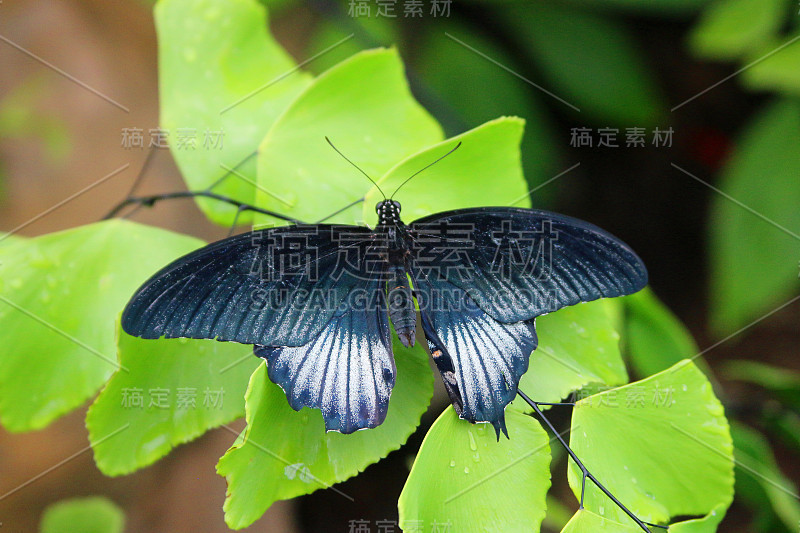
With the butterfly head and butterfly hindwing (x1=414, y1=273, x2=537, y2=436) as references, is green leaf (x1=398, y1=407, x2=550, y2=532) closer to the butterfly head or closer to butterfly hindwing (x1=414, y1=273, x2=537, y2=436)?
butterfly hindwing (x1=414, y1=273, x2=537, y2=436)

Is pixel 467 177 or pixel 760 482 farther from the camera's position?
pixel 760 482

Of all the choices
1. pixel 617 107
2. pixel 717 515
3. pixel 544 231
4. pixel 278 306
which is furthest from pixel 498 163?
pixel 617 107

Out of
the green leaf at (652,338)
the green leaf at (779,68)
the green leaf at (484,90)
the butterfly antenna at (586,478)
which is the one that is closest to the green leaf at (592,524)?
the butterfly antenna at (586,478)

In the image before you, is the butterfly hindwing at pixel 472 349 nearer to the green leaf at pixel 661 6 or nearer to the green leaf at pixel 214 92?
the green leaf at pixel 214 92

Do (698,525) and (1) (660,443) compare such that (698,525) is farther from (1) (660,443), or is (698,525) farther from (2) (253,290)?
(2) (253,290)

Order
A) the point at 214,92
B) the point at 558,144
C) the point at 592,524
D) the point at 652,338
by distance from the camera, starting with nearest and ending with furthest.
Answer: the point at 592,524 → the point at 214,92 → the point at 652,338 → the point at 558,144

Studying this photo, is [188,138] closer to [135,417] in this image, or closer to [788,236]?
[135,417]

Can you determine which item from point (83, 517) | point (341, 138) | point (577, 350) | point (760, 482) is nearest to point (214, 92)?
point (341, 138)
